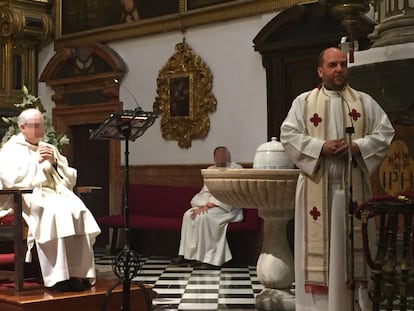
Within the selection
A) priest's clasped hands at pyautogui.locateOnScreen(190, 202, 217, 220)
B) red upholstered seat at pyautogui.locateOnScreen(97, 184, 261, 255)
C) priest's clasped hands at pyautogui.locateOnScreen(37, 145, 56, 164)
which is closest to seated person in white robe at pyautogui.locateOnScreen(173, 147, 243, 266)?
priest's clasped hands at pyautogui.locateOnScreen(190, 202, 217, 220)

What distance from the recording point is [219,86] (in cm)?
1135

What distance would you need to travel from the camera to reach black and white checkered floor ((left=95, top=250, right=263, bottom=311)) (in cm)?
707

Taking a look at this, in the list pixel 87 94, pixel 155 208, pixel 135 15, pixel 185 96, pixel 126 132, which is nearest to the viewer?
pixel 126 132

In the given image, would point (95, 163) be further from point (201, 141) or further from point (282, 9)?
point (282, 9)

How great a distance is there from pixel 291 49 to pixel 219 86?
1.43 metres

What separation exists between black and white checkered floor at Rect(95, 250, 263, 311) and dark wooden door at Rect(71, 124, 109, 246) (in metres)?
2.32

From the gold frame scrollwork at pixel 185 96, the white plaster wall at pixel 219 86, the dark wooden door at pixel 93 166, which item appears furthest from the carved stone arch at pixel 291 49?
the dark wooden door at pixel 93 166

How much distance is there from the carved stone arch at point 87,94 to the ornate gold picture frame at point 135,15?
307mm

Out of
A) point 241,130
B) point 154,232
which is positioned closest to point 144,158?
point 154,232

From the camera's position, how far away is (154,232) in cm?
1195

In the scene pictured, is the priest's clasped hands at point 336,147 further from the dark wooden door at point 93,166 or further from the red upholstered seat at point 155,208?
the dark wooden door at point 93,166

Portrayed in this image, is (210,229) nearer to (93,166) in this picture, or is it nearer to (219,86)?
(219,86)

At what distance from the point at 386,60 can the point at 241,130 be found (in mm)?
4358

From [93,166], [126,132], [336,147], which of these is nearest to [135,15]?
[93,166]
